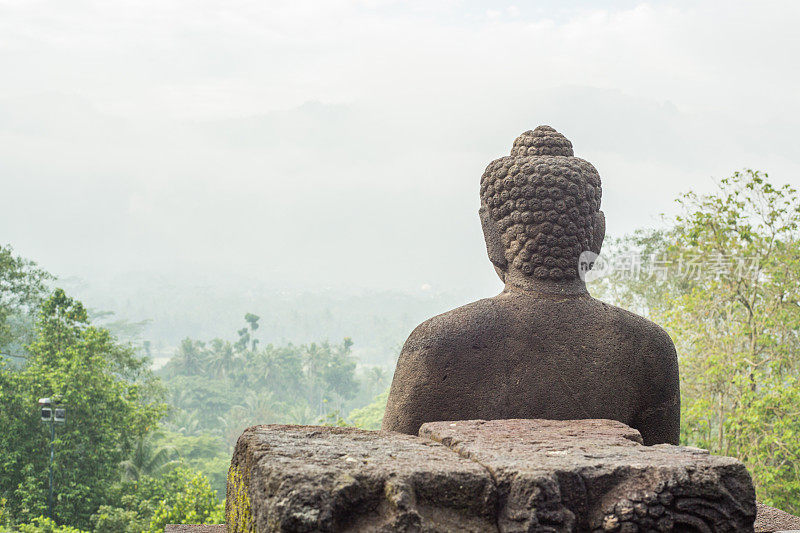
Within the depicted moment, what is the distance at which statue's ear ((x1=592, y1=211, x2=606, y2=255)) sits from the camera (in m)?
3.75

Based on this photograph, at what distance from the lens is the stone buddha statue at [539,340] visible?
3.26m

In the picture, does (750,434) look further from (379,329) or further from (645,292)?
(379,329)

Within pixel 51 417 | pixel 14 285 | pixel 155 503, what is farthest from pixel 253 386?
pixel 51 417

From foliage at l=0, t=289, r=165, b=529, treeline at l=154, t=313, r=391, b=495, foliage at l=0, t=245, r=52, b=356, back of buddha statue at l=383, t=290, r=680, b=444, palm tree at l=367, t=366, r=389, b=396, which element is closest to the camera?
back of buddha statue at l=383, t=290, r=680, b=444

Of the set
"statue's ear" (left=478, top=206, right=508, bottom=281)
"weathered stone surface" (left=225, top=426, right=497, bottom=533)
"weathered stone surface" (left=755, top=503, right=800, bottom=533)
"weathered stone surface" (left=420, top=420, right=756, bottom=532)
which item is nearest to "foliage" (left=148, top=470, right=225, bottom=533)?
"statue's ear" (left=478, top=206, right=508, bottom=281)

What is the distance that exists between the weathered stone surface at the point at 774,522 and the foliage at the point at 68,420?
825 inches

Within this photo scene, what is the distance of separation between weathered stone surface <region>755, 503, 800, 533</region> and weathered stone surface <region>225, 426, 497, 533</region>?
1726 millimetres

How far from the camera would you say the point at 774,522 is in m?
3.39

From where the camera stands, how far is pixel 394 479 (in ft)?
6.83

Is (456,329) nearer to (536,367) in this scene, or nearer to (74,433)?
(536,367)

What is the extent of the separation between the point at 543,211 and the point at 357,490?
1865mm

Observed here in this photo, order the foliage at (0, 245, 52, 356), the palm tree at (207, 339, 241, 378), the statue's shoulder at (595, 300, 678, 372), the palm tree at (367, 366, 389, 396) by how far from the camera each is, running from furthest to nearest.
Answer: the palm tree at (367, 366, 389, 396) → the palm tree at (207, 339, 241, 378) → the foliage at (0, 245, 52, 356) → the statue's shoulder at (595, 300, 678, 372)

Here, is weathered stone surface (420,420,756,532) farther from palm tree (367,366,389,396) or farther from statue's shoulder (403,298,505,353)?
palm tree (367,366,389,396)

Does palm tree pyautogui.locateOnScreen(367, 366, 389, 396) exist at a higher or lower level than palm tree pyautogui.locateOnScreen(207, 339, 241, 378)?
lower
